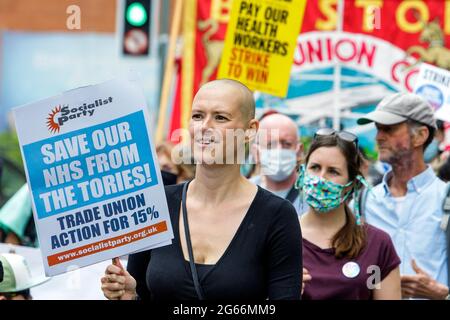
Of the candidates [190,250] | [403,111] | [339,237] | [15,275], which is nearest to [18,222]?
[15,275]

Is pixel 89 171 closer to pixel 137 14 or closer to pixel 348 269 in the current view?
A: pixel 348 269

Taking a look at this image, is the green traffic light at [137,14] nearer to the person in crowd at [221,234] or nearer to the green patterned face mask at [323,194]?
the green patterned face mask at [323,194]

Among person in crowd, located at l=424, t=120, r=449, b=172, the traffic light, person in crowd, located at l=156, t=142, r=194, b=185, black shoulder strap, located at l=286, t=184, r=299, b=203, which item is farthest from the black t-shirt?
the traffic light

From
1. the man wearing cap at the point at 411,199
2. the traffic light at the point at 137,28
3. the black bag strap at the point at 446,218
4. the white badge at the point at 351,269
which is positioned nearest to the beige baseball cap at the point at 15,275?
the white badge at the point at 351,269

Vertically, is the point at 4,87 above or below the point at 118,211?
below

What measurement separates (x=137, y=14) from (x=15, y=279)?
747 cm

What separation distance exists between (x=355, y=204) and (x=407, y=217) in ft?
2.58

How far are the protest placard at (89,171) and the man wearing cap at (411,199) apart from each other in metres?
2.12

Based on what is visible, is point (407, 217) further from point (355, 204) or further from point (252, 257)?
point (252, 257)

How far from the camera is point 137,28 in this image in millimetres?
12875

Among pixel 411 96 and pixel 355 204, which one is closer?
pixel 355 204

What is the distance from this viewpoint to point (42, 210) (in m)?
4.40
